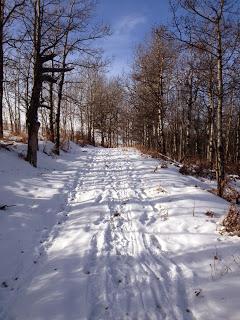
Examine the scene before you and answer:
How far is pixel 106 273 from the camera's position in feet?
18.7

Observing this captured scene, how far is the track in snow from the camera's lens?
186 inches

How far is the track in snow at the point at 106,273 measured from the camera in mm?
4715

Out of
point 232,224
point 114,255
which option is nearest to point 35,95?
point 114,255

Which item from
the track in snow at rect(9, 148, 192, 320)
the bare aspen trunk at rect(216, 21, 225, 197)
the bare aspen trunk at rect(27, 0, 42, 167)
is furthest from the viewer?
the bare aspen trunk at rect(27, 0, 42, 167)

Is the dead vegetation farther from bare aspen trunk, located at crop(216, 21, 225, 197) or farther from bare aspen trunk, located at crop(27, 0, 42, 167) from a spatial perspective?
bare aspen trunk, located at crop(27, 0, 42, 167)

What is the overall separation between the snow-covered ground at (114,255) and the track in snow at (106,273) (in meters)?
0.02

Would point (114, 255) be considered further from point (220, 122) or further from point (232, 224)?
point (220, 122)

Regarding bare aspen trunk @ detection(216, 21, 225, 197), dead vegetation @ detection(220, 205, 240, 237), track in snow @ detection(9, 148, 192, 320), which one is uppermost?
bare aspen trunk @ detection(216, 21, 225, 197)

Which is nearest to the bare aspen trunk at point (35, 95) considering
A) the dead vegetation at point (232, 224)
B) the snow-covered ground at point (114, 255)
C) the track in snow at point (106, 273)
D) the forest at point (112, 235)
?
the forest at point (112, 235)

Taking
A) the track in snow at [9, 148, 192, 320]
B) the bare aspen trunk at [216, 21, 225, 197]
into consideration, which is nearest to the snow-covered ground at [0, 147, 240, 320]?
the track in snow at [9, 148, 192, 320]

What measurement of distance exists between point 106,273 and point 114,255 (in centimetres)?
70

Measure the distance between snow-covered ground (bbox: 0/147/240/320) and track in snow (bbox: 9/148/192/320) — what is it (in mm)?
16

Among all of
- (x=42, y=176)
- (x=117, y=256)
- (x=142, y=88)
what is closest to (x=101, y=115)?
(x=142, y=88)

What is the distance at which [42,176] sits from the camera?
13109 mm
